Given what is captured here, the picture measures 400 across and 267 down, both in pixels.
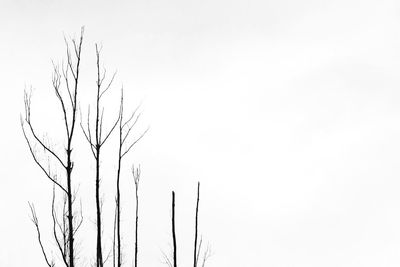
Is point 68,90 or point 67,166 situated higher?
point 68,90

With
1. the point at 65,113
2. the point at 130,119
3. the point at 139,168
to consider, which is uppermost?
the point at 139,168

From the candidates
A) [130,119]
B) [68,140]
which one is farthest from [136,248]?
[68,140]

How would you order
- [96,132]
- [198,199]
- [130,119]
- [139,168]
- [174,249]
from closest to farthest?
1. [96,132]
2. [130,119]
3. [174,249]
4. [198,199]
5. [139,168]

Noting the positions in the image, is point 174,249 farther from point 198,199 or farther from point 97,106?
point 97,106

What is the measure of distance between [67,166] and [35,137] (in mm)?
634

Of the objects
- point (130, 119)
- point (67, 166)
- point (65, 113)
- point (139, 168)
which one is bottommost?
point (67, 166)

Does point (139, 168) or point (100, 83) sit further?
point (139, 168)

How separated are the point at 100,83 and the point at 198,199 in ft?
17.9

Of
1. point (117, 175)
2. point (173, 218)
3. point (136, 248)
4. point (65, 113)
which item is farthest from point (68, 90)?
point (136, 248)

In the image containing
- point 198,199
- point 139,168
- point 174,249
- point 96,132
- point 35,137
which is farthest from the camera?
point 139,168

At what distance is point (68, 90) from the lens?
8.17 meters

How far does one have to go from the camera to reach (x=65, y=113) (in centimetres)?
786

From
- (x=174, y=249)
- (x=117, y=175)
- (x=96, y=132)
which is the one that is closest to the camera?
(x=96, y=132)

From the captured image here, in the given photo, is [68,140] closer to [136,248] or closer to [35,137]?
[35,137]
